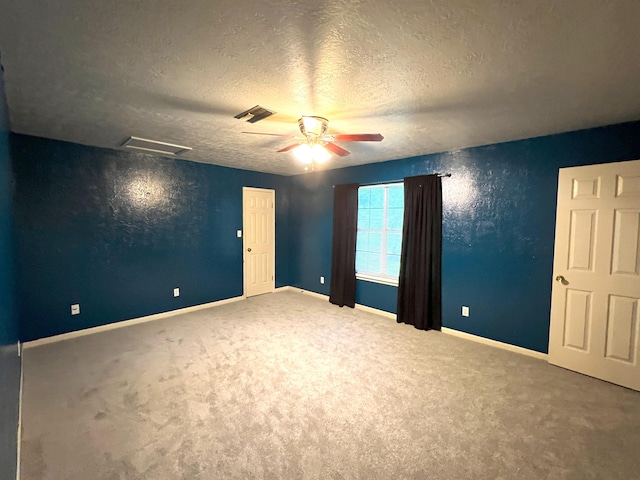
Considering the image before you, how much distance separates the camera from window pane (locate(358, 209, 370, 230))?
15.9 feet

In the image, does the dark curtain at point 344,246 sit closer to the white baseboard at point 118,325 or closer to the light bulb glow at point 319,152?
the white baseboard at point 118,325

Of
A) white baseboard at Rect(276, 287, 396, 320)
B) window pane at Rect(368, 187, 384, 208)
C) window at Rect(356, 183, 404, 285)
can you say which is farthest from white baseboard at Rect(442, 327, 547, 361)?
window pane at Rect(368, 187, 384, 208)

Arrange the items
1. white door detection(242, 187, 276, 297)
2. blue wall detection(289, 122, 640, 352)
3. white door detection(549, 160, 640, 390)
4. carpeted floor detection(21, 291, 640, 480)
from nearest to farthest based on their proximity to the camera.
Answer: carpeted floor detection(21, 291, 640, 480), white door detection(549, 160, 640, 390), blue wall detection(289, 122, 640, 352), white door detection(242, 187, 276, 297)

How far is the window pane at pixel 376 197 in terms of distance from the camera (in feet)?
15.2

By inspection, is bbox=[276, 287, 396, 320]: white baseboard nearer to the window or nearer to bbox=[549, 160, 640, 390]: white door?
the window

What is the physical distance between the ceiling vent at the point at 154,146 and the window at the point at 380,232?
2740mm

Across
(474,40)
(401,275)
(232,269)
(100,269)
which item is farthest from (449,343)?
(100,269)

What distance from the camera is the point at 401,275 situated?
4148mm

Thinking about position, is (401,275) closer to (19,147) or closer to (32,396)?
(32,396)

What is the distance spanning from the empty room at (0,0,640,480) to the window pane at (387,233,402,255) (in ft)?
0.11

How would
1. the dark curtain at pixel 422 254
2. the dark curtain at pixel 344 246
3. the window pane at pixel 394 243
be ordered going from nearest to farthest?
the dark curtain at pixel 422 254 → the window pane at pixel 394 243 → the dark curtain at pixel 344 246

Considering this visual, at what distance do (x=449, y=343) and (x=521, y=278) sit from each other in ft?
3.63

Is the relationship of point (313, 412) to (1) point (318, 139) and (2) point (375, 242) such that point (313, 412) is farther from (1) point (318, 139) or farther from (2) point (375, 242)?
(2) point (375, 242)

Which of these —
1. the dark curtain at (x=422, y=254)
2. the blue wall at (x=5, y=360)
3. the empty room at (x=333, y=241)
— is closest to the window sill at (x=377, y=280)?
the empty room at (x=333, y=241)
